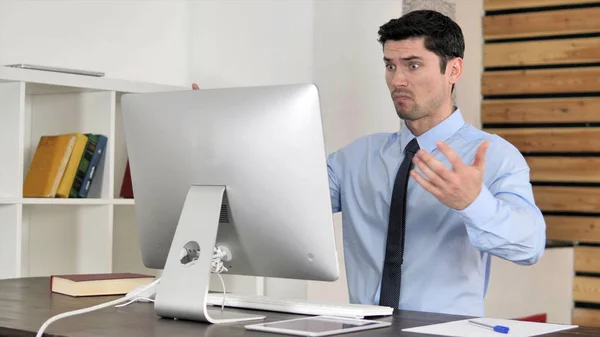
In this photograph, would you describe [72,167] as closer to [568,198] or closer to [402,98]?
[402,98]

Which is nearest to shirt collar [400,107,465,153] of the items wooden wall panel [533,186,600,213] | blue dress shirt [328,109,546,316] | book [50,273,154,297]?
blue dress shirt [328,109,546,316]

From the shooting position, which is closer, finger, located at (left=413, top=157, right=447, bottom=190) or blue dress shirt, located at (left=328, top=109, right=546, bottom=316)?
finger, located at (left=413, top=157, right=447, bottom=190)

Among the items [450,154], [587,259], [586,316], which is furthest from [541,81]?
[450,154]

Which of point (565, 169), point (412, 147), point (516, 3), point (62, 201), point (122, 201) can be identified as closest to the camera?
point (412, 147)

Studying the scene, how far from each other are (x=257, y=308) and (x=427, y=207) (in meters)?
0.61

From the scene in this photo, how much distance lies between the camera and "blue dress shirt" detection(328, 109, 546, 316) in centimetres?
221

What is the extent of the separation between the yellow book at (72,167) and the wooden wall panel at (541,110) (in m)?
3.09

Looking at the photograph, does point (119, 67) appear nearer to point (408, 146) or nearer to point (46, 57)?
point (46, 57)

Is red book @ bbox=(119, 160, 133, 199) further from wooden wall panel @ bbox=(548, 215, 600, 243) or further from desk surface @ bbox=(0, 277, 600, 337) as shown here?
wooden wall panel @ bbox=(548, 215, 600, 243)

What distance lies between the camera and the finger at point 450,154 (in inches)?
74.1

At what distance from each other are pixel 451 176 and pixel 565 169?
4.11 metres

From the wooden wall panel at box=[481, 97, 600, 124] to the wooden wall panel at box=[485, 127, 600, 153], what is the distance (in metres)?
0.06

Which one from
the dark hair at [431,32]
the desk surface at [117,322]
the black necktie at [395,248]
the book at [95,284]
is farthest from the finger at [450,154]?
the book at [95,284]

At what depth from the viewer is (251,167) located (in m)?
1.98
